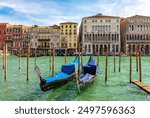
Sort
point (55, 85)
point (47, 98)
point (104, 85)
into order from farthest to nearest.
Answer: point (104, 85) < point (55, 85) < point (47, 98)

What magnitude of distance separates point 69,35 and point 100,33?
1991mm

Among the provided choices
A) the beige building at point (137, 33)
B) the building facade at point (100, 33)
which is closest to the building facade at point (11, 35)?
the building facade at point (100, 33)

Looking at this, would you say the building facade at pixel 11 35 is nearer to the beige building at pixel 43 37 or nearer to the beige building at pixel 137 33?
the beige building at pixel 43 37

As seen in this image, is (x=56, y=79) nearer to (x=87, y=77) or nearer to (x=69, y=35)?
(x=87, y=77)

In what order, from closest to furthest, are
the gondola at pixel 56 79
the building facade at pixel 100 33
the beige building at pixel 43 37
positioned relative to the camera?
the gondola at pixel 56 79
the building facade at pixel 100 33
the beige building at pixel 43 37

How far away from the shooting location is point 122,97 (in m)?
4.16

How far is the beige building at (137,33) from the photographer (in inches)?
816

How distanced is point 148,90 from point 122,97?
0.40 m

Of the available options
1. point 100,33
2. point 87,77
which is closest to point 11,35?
point 100,33

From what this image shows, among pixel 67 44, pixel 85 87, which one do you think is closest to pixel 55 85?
pixel 85 87

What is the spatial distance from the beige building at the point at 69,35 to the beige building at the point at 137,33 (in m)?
3.13

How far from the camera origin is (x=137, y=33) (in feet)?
69.7

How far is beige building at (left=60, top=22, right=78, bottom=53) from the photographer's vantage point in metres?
21.0

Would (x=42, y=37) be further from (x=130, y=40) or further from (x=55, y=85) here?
(x=55, y=85)
